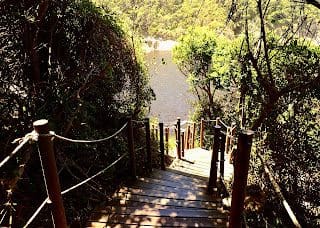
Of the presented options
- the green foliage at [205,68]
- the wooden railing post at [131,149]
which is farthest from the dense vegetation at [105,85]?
the green foliage at [205,68]

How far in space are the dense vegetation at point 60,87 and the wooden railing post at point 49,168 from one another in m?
1.12

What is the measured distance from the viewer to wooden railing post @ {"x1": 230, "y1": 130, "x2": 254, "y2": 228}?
229cm

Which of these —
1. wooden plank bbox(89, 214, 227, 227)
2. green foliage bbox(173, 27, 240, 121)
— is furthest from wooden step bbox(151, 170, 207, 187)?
green foliage bbox(173, 27, 240, 121)

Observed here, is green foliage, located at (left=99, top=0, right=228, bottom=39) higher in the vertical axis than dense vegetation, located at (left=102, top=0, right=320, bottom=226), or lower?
higher

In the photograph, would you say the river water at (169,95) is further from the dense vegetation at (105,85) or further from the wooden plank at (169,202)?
the wooden plank at (169,202)

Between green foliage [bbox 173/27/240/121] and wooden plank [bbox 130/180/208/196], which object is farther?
green foliage [bbox 173/27/240/121]

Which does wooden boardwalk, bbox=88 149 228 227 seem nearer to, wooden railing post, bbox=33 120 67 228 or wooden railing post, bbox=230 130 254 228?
wooden railing post, bbox=230 130 254 228

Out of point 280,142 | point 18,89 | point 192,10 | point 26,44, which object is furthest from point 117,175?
point 192,10

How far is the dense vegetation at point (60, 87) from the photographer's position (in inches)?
148

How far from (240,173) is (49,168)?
1.29 m

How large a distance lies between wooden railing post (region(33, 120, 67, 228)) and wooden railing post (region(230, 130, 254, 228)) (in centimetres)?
122

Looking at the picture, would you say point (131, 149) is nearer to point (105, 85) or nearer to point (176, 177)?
point (176, 177)

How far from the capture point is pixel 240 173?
2.38m

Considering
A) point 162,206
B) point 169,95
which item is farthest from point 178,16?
point 162,206
